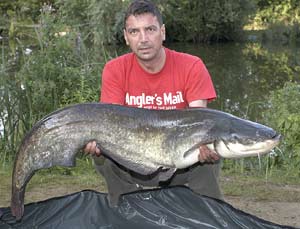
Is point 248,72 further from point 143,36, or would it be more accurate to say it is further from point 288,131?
point 143,36

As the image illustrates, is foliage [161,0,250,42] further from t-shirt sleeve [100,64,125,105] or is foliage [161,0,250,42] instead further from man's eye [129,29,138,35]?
man's eye [129,29,138,35]

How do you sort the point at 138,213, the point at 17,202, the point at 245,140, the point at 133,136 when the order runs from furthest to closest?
the point at 138,213
the point at 17,202
the point at 133,136
the point at 245,140

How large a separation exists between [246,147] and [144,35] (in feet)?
3.02

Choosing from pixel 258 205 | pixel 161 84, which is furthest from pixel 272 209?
pixel 161 84

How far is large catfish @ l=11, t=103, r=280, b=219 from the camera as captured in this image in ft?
9.10

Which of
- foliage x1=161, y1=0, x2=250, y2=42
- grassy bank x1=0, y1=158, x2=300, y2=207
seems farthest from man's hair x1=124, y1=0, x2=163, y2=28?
foliage x1=161, y1=0, x2=250, y2=42

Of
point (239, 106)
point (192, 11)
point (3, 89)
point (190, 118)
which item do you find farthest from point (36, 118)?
point (192, 11)

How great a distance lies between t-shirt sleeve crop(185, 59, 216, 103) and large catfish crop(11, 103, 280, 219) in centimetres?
37

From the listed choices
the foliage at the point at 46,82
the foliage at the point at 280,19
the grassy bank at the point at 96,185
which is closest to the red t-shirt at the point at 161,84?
the grassy bank at the point at 96,185

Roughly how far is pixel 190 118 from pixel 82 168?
2.67 metres

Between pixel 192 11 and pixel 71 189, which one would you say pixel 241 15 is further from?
pixel 71 189

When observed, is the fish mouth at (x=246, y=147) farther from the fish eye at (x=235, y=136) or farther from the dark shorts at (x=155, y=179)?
the dark shorts at (x=155, y=179)

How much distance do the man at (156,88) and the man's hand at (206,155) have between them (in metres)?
0.29

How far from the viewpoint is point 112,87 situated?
3.31 meters
